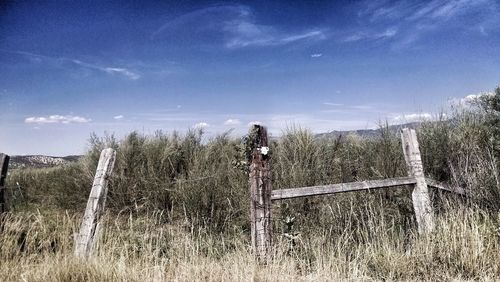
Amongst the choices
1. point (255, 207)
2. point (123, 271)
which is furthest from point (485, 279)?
point (123, 271)

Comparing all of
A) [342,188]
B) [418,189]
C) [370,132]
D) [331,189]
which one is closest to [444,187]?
[418,189]

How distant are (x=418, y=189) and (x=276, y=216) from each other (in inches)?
115

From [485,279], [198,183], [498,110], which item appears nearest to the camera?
[485,279]

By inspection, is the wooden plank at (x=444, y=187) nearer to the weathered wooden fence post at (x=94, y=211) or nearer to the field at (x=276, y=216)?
the field at (x=276, y=216)

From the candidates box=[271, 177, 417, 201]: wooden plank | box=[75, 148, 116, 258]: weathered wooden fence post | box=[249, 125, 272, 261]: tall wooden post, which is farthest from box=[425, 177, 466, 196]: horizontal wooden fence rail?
box=[75, 148, 116, 258]: weathered wooden fence post

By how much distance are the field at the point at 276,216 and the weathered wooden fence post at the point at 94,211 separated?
185 mm

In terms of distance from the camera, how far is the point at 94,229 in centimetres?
555

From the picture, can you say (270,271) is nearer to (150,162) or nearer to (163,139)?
(150,162)

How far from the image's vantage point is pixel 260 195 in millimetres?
5453

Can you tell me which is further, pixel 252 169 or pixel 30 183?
pixel 30 183

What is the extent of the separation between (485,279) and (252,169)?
10.1ft

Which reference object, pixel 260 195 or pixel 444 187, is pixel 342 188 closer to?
pixel 260 195

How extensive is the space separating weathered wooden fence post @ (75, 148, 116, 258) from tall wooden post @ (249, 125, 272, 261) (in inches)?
82.2

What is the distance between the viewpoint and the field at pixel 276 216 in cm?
509
